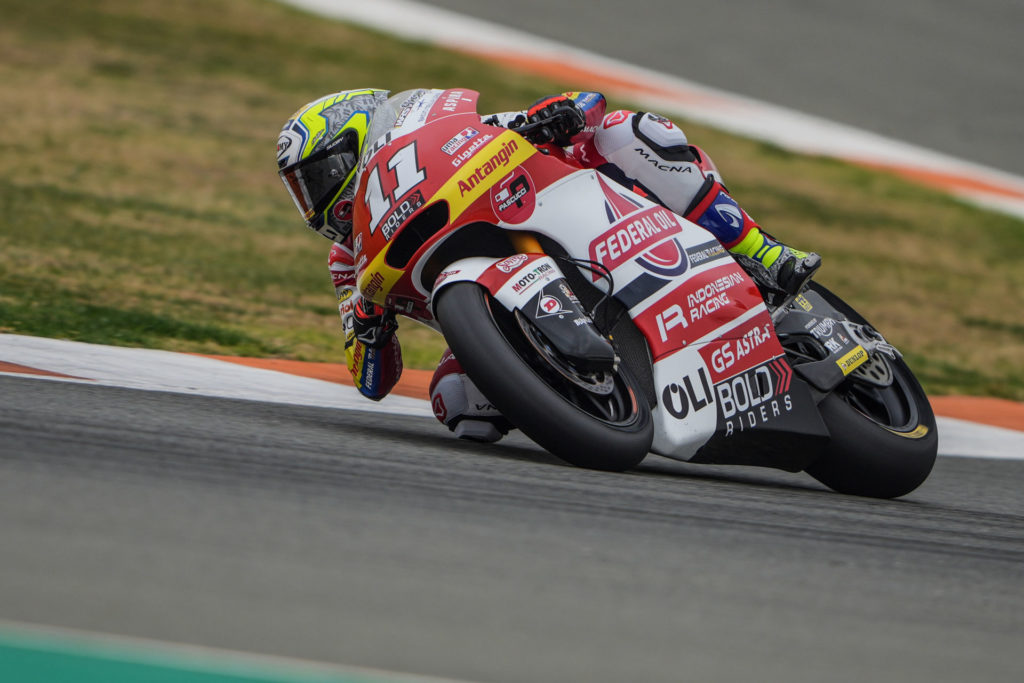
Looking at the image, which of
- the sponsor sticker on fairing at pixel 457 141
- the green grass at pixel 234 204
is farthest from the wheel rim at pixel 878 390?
the green grass at pixel 234 204

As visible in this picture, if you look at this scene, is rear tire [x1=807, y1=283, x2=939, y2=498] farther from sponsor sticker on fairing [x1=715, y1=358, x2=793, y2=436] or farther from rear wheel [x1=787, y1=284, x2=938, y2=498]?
sponsor sticker on fairing [x1=715, y1=358, x2=793, y2=436]

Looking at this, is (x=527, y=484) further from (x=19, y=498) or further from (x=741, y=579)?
(x=19, y=498)

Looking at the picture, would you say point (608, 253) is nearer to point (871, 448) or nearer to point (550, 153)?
point (550, 153)

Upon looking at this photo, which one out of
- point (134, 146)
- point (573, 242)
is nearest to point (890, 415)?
point (573, 242)

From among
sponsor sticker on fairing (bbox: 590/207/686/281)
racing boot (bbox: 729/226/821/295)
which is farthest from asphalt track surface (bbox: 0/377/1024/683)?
racing boot (bbox: 729/226/821/295)

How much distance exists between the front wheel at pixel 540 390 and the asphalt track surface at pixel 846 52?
11518 millimetres

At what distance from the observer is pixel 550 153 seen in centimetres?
467

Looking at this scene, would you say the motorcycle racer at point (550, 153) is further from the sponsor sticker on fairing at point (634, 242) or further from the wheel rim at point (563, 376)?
the wheel rim at point (563, 376)

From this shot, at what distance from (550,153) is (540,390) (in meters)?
1.14

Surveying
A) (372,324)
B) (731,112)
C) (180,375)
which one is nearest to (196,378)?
(180,375)

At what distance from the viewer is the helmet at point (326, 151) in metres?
4.63

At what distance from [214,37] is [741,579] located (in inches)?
539

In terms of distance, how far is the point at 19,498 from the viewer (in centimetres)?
285

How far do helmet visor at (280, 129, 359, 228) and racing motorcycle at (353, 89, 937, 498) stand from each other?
4.7 inches
